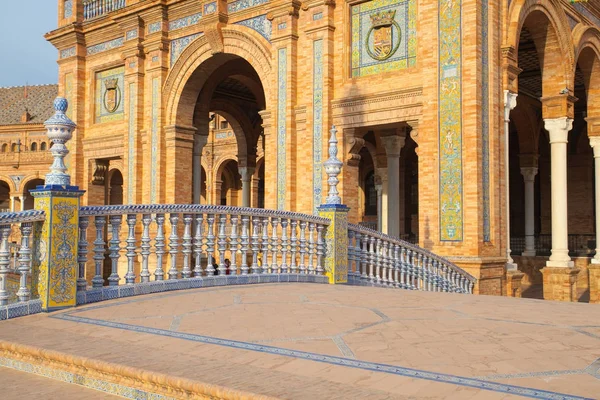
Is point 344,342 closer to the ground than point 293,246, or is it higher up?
closer to the ground

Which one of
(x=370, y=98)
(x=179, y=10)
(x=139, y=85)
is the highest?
(x=179, y=10)

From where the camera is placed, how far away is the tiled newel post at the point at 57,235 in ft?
19.7

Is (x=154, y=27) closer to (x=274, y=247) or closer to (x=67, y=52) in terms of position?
(x=67, y=52)

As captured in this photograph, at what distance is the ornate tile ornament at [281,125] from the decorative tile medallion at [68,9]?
9773 millimetres

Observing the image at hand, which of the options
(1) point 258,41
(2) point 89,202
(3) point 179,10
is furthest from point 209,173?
(1) point 258,41

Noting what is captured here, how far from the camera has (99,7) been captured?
68.8 feet

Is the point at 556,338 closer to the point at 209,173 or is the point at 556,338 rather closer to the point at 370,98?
the point at 370,98

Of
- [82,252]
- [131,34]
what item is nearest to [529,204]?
[131,34]

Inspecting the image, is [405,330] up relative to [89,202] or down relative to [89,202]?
down

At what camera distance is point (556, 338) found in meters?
4.66

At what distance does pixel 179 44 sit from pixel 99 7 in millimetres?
4362

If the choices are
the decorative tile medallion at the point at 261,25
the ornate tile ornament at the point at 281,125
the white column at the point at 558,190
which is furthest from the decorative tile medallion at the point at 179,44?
the white column at the point at 558,190

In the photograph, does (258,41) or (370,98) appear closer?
(370,98)

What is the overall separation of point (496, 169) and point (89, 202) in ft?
46.5
